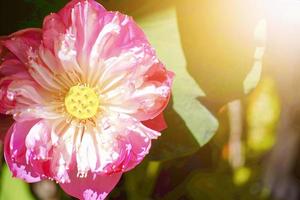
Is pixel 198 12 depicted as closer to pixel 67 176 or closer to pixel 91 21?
pixel 91 21

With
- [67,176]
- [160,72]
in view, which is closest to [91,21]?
[160,72]

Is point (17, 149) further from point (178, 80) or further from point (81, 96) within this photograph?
point (178, 80)

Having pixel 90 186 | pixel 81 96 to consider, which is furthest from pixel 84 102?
pixel 90 186

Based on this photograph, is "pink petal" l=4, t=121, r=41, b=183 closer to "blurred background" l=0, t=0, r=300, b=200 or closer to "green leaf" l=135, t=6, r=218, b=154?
"blurred background" l=0, t=0, r=300, b=200

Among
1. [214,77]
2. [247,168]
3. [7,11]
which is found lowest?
[247,168]

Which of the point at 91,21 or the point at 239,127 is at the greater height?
the point at 91,21

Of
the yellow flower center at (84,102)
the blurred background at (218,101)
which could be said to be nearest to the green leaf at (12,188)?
the blurred background at (218,101)
